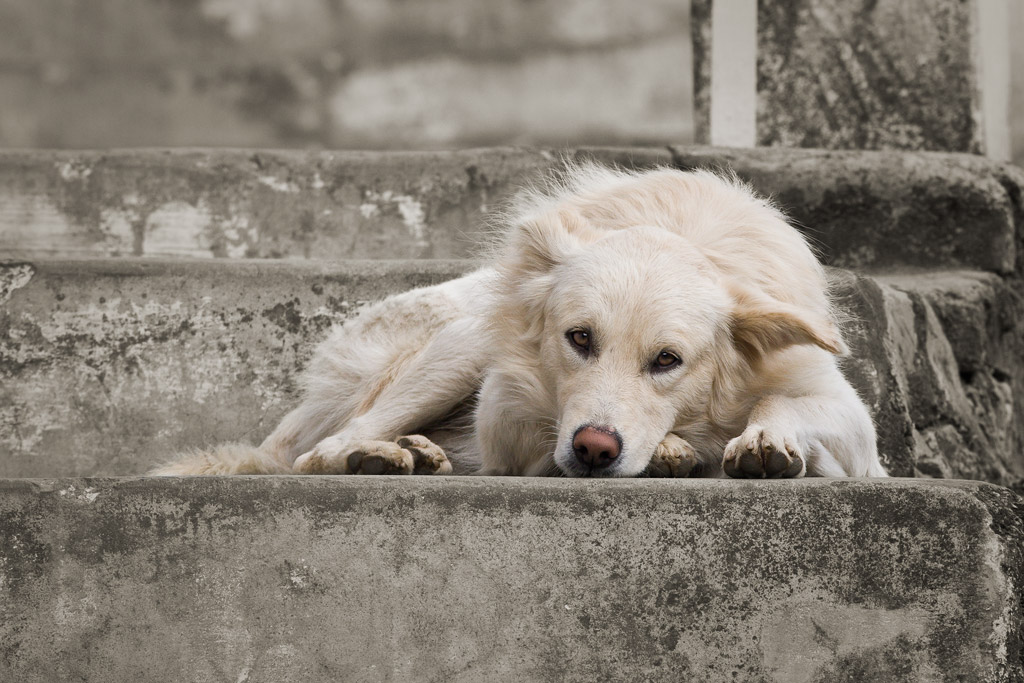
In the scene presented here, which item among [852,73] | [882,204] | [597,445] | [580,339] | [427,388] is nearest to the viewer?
[597,445]

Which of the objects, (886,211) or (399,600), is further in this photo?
(886,211)

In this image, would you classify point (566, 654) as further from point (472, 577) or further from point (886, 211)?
point (886, 211)

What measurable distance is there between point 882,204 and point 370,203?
2.06m

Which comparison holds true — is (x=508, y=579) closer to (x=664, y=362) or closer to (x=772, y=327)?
(x=664, y=362)

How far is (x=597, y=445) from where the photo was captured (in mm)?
2854

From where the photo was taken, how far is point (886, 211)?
498 cm

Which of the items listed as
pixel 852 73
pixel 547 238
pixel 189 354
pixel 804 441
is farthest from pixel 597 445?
pixel 852 73

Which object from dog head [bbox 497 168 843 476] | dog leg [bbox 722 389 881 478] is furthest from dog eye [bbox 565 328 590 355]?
dog leg [bbox 722 389 881 478]

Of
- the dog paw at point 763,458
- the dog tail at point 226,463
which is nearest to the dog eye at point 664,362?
the dog paw at point 763,458

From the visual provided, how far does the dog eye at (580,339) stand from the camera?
123 inches

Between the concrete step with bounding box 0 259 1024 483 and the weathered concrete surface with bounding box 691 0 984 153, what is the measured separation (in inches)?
65.2

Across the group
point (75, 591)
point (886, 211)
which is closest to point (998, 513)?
point (75, 591)

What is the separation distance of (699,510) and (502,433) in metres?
1.11

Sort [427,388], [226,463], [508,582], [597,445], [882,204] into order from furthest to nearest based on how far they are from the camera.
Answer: [882,204]
[427,388]
[226,463]
[597,445]
[508,582]
